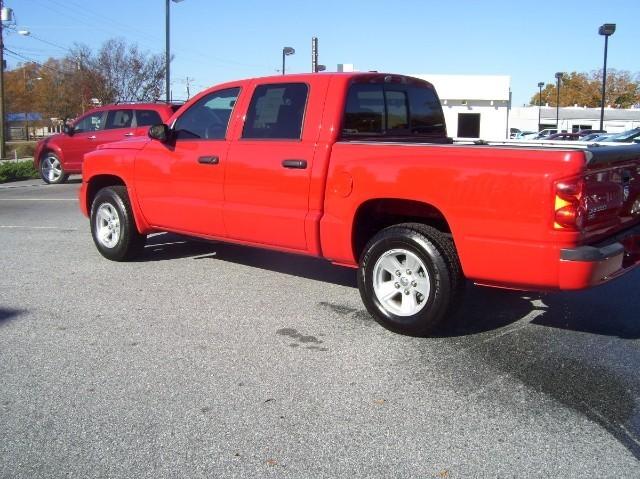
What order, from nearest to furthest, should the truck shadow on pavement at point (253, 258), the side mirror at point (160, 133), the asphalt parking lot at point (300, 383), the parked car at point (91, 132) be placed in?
the asphalt parking lot at point (300, 383) < the side mirror at point (160, 133) < the truck shadow on pavement at point (253, 258) < the parked car at point (91, 132)

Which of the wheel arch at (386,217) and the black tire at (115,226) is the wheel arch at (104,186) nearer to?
the black tire at (115,226)

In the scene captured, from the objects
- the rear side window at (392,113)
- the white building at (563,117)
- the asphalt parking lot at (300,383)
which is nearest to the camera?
the asphalt parking lot at (300,383)

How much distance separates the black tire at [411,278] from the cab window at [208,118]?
2.08 metres

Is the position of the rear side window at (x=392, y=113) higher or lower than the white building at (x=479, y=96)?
lower

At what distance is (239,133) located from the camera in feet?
19.8

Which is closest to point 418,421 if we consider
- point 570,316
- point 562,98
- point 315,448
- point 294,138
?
point 315,448

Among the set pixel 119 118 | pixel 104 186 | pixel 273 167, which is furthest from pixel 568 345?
pixel 119 118

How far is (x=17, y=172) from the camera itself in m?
19.7

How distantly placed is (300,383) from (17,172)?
59.6 feet

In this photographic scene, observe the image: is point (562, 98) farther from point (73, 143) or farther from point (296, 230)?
point (296, 230)

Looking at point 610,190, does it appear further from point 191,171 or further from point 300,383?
point 191,171

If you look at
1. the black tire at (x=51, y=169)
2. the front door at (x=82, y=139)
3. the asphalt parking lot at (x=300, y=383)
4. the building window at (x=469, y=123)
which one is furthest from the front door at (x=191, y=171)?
the building window at (x=469, y=123)

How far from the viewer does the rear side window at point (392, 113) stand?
5.57 meters

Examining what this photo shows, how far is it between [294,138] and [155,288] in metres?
2.07
